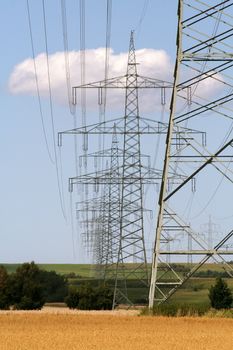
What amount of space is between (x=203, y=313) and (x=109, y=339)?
15458mm

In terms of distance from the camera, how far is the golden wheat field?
33.9 m

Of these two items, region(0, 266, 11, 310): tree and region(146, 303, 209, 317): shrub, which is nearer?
region(146, 303, 209, 317): shrub

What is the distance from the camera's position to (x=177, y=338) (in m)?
37.1

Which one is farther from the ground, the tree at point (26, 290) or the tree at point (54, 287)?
the tree at point (54, 287)

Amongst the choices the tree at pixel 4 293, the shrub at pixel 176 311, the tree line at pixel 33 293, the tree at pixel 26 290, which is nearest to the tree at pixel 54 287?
the tree line at pixel 33 293

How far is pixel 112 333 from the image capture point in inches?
1554

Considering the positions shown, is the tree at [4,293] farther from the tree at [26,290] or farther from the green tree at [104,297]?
A: the green tree at [104,297]

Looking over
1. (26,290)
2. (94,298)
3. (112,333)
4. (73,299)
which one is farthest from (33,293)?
(112,333)

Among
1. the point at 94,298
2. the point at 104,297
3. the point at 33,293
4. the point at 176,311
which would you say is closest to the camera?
the point at 176,311

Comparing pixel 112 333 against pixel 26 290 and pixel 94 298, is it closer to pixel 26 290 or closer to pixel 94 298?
pixel 94 298

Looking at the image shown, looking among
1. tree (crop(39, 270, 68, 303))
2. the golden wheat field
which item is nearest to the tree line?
the golden wheat field

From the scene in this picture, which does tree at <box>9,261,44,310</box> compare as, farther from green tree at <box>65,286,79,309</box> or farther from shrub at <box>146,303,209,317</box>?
shrub at <box>146,303,209,317</box>

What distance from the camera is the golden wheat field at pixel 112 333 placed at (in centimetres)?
3394

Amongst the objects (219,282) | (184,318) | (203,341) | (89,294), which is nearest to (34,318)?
(184,318)
